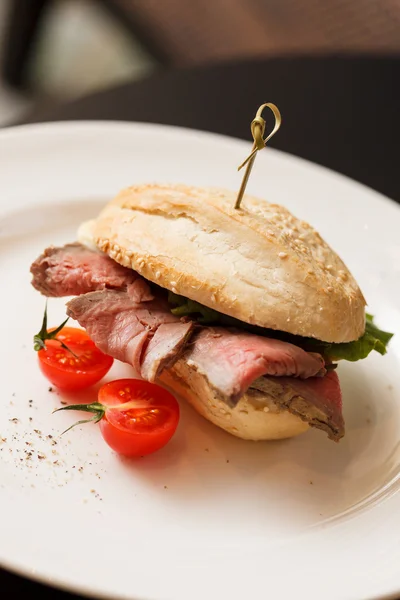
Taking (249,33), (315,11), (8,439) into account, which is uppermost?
(315,11)

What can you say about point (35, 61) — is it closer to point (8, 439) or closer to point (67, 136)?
point (67, 136)

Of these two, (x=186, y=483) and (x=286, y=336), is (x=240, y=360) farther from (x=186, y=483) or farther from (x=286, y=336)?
(x=186, y=483)

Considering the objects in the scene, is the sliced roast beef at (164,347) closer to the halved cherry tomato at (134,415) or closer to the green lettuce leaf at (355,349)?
the halved cherry tomato at (134,415)

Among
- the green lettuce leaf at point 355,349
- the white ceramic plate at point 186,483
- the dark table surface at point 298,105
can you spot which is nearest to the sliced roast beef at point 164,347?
the white ceramic plate at point 186,483

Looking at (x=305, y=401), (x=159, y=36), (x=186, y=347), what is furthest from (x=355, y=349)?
(x=159, y=36)

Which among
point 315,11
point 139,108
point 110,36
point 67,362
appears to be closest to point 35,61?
point 110,36

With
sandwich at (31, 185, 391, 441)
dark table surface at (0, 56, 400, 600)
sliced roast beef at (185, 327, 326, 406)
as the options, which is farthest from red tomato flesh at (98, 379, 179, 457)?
dark table surface at (0, 56, 400, 600)

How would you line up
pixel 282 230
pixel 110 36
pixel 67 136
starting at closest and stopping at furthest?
pixel 282 230, pixel 67 136, pixel 110 36
